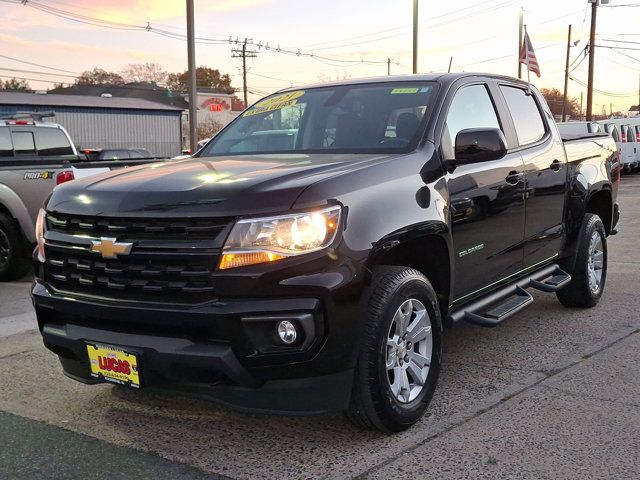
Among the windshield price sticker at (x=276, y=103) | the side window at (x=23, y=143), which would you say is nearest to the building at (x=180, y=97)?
the side window at (x=23, y=143)

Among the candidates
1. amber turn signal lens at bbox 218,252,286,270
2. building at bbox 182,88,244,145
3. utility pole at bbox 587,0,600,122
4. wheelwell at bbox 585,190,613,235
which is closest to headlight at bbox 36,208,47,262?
amber turn signal lens at bbox 218,252,286,270

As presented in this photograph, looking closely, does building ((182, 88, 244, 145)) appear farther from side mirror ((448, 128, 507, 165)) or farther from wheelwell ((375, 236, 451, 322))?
wheelwell ((375, 236, 451, 322))

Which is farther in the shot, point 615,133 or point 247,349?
point 615,133

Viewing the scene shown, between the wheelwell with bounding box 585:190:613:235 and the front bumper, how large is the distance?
403cm

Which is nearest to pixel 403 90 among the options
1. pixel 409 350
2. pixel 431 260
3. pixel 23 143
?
pixel 431 260

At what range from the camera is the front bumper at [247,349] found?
2.99 metres

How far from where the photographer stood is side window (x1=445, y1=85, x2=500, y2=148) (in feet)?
14.1

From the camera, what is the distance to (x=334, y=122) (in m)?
4.54

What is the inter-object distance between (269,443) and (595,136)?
15.5 feet

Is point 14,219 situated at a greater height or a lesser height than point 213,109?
lesser

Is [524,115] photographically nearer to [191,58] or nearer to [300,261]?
[300,261]

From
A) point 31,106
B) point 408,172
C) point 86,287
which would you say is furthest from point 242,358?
point 31,106

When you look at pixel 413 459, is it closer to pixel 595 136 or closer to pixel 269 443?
pixel 269 443

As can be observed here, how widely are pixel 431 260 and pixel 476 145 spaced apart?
72 centimetres
